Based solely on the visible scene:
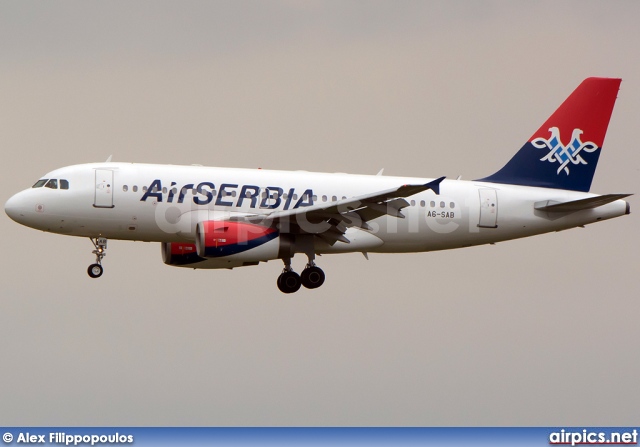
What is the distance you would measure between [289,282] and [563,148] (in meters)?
14.6

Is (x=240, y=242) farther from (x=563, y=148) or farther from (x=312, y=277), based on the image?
(x=563, y=148)

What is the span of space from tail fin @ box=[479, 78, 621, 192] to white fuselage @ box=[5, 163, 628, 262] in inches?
59.2

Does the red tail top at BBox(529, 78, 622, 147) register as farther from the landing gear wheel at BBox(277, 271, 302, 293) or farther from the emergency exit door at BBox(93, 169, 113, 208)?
the emergency exit door at BBox(93, 169, 113, 208)

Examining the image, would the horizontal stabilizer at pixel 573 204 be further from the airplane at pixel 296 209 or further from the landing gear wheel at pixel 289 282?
the landing gear wheel at pixel 289 282

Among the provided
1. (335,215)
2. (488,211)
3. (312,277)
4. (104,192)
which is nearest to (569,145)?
(488,211)

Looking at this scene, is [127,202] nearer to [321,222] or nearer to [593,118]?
[321,222]

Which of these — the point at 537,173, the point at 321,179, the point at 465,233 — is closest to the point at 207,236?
the point at 321,179

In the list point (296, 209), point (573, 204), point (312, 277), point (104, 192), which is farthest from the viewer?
point (573, 204)

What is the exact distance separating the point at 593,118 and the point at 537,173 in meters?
4.06

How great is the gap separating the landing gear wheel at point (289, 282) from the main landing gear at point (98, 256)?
7.46 meters

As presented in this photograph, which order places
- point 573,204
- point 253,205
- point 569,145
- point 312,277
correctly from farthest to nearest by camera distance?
point 569,145, point 573,204, point 312,277, point 253,205

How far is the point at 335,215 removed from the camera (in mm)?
55125

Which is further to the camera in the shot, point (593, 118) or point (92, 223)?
point (593, 118)

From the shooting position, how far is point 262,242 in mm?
55500
